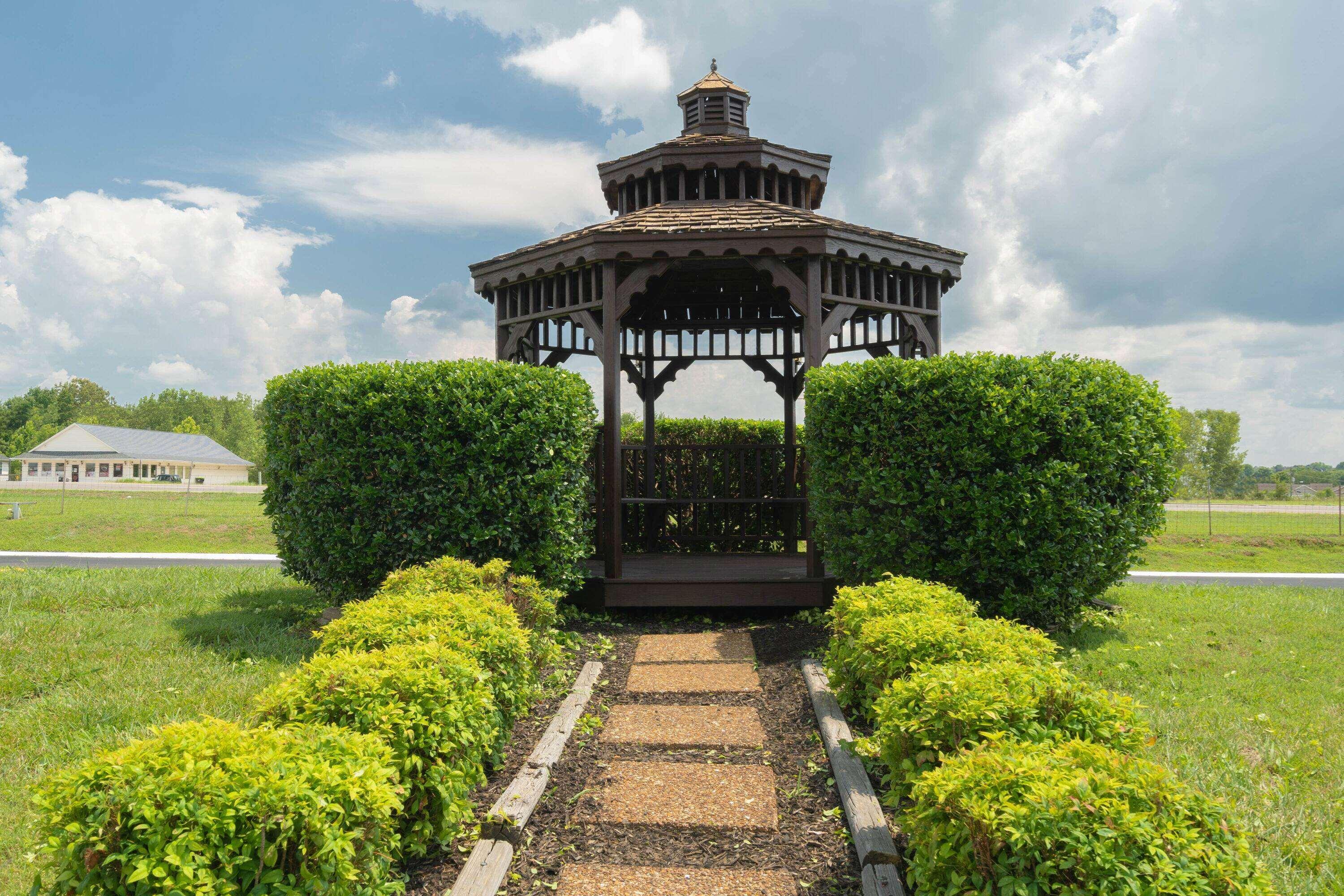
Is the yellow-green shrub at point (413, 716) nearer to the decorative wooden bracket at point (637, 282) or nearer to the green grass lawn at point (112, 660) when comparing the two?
the green grass lawn at point (112, 660)

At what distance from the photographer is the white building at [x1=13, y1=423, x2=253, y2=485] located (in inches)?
2783

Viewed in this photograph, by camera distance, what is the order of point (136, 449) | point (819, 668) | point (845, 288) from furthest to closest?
point (136, 449), point (845, 288), point (819, 668)

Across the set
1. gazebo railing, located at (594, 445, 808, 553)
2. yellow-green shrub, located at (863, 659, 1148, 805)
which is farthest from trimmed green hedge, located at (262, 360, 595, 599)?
yellow-green shrub, located at (863, 659, 1148, 805)

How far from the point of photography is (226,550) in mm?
21969

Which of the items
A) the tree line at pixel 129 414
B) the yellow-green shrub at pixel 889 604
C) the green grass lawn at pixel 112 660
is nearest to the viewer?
the green grass lawn at pixel 112 660

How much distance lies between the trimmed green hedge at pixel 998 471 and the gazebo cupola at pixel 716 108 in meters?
5.86

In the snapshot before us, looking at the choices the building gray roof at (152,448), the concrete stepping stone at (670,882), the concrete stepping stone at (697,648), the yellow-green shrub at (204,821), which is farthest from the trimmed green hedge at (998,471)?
the building gray roof at (152,448)

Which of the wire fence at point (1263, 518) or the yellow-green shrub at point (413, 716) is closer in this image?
the yellow-green shrub at point (413, 716)

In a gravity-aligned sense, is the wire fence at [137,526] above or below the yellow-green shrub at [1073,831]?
below

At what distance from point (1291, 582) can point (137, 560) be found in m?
22.6

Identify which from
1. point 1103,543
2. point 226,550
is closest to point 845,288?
point 1103,543

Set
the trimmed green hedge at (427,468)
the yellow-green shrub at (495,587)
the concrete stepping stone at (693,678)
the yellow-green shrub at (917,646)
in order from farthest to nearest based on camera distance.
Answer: the trimmed green hedge at (427,468), the concrete stepping stone at (693,678), the yellow-green shrub at (495,587), the yellow-green shrub at (917,646)

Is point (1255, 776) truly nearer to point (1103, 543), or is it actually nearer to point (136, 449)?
point (1103, 543)

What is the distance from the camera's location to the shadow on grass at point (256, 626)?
7121mm
